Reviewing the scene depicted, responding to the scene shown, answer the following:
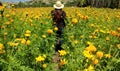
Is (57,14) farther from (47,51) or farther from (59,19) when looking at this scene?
(47,51)

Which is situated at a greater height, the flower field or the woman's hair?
the flower field

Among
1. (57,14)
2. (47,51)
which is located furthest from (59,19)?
(47,51)

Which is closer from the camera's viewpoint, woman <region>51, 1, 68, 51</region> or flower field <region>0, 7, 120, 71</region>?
flower field <region>0, 7, 120, 71</region>

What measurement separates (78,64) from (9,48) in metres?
1.76

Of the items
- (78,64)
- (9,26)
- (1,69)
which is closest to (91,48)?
(78,64)

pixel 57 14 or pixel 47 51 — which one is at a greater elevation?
pixel 57 14

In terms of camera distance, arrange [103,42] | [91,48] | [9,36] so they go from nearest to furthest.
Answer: [91,48]
[103,42]
[9,36]

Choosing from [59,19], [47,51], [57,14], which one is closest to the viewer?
[47,51]

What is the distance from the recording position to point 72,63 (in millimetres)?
5480

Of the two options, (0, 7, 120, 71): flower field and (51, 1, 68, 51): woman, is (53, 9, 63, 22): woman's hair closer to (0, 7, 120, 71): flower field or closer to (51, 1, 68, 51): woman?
(51, 1, 68, 51): woman

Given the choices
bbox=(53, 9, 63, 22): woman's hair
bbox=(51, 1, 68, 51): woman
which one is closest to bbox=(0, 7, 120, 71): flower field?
bbox=(51, 1, 68, 51): woman

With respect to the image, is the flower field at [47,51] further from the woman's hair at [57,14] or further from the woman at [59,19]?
the woman's hair at [57,14]

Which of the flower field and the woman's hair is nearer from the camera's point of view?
the flower field

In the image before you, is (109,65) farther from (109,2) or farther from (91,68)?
(109,2)
